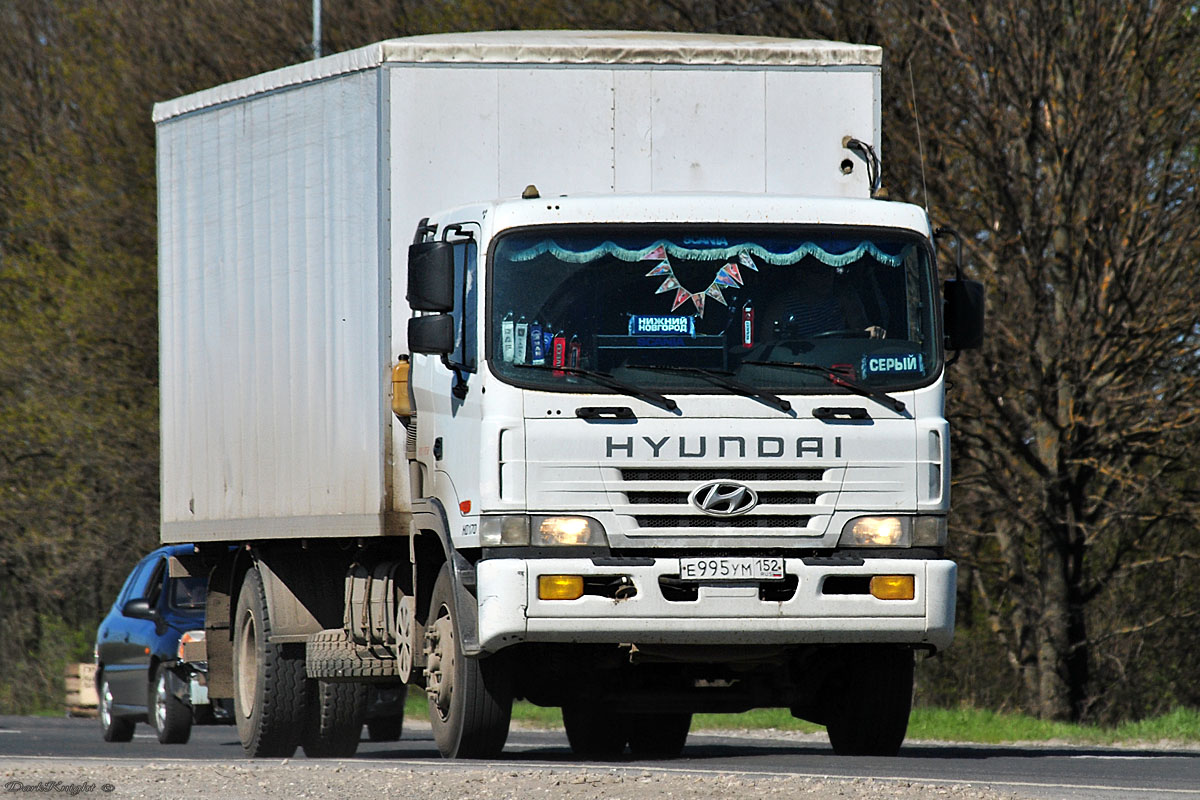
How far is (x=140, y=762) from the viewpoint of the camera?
10.9m

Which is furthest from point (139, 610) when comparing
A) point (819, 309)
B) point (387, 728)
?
point (819, 309)

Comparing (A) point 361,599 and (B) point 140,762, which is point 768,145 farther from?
(B) point 140,762

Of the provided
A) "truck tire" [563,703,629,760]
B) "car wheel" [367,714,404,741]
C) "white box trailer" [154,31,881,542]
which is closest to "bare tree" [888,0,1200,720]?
"car wheel" [367,714,404,741]

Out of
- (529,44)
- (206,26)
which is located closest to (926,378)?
(529,44)

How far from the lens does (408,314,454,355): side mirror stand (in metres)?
10.5

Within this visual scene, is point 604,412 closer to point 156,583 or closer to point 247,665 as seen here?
point 247,665

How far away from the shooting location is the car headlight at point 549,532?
396 inches

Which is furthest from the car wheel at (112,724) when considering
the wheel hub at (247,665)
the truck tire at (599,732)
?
the truck tire at (599,732)

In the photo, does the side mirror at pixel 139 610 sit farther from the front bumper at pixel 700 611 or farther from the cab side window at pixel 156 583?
the front bumper at pixel 700 611

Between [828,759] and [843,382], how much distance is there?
2198 mm

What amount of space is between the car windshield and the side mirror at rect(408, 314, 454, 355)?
7437 millimetres

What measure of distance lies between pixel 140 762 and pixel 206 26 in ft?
60.2

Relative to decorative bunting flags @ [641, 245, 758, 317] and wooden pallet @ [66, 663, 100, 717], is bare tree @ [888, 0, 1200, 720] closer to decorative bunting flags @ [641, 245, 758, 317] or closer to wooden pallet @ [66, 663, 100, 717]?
decorative bunting flags @ [641, 245, 758, 317]

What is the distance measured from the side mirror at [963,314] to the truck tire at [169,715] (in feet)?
27.2
